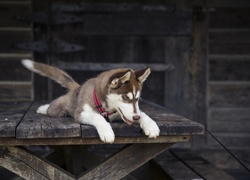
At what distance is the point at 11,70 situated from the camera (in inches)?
244

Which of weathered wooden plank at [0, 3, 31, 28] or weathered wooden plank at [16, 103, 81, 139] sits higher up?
weathered wooden plank at [0, 3, 31, 28]

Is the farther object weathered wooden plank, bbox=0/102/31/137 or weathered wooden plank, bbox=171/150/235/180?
weathered wooden plank, bbox=171/150/235/180

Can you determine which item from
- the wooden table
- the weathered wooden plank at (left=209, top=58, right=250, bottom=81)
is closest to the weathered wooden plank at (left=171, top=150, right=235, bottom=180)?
the wooden table

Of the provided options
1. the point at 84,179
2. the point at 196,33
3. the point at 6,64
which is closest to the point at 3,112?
the point at 84,179

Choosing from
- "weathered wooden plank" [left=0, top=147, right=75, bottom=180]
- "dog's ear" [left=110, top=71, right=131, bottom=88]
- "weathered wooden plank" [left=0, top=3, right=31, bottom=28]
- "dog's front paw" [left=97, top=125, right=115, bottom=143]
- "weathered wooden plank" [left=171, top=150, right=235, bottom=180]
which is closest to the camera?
"dog's front paw" [left=97, top=125, right=115, bottom=143]

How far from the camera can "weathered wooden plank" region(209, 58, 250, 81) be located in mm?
6301

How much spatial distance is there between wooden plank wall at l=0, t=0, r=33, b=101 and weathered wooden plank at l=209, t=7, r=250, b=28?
2.18 m

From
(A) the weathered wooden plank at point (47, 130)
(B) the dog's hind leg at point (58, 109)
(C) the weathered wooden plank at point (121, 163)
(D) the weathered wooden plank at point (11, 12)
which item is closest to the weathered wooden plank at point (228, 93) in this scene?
(D) the weathered wooden plank at point (11, 12)

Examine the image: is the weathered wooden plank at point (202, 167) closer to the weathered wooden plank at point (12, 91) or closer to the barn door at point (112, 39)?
the barn door at point (112, 39)

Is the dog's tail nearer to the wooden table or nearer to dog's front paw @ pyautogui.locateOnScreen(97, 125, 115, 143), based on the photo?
the wooden table

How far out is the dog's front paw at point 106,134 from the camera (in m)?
3.36

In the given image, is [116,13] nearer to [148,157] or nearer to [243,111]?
[243,111]

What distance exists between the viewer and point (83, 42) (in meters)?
6.25

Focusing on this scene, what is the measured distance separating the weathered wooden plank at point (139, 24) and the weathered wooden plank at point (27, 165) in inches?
109
